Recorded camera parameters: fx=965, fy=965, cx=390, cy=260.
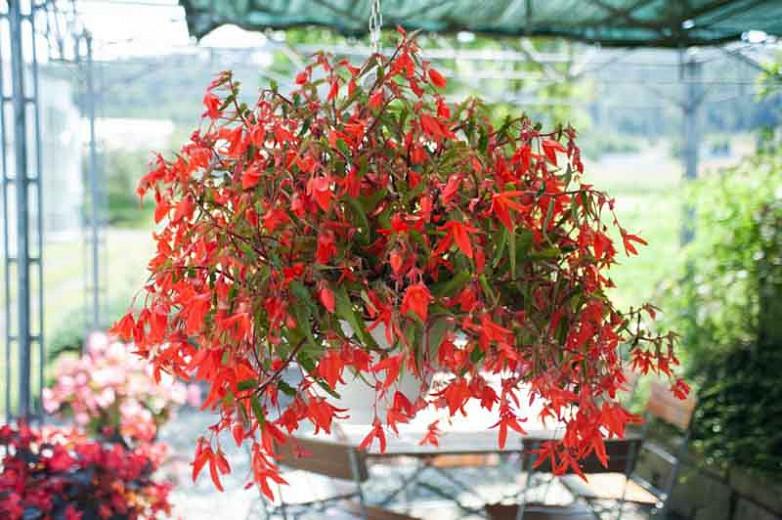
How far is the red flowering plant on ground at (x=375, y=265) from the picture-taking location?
97cm

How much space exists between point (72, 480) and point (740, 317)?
Result: 2.58 m

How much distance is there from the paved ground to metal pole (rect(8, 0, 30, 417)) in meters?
1.30

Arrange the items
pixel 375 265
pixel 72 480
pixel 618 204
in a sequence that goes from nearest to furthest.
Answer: pixel 375 265
pixel 72 480
pixel 618 204

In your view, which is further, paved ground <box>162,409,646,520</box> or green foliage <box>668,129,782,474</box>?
paved ground <box>162,409,646,520</box>

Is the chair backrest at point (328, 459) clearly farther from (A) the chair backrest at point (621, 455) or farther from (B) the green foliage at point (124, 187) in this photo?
(B) the green foliage at point (124, 187)

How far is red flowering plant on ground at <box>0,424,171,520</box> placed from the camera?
214cm

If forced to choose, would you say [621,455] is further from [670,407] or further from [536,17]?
[536,17]

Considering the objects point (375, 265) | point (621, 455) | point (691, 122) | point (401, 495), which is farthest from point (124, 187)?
point (375, 265)

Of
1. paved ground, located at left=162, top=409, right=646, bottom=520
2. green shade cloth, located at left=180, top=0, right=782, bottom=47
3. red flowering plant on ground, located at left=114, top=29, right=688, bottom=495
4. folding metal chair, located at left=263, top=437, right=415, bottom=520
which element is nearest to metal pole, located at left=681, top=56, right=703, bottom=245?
paved ground, located at left=162, top=409, right=646, bottom=520

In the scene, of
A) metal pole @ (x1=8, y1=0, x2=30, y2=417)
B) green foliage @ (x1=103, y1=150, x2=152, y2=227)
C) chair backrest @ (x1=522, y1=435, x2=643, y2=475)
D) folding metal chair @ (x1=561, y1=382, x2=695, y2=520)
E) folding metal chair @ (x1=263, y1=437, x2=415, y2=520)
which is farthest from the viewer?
green foliage @ (x1=103, y1=150, x2=152, y2=227)

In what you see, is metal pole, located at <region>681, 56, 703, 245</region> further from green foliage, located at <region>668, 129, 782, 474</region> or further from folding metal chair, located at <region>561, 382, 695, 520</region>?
folding metal chair, located at <region>561, 382, 695, 520</region>

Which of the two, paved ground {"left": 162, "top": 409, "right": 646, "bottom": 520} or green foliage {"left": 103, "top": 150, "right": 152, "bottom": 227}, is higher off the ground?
green foliage {"left": 103, "top": 150, "right": 152, "bottom": 227}

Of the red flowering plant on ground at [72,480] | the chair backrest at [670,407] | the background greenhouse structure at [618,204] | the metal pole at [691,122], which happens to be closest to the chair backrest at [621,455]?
the chair backrest at [670,407]

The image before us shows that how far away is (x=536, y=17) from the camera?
2893mm
